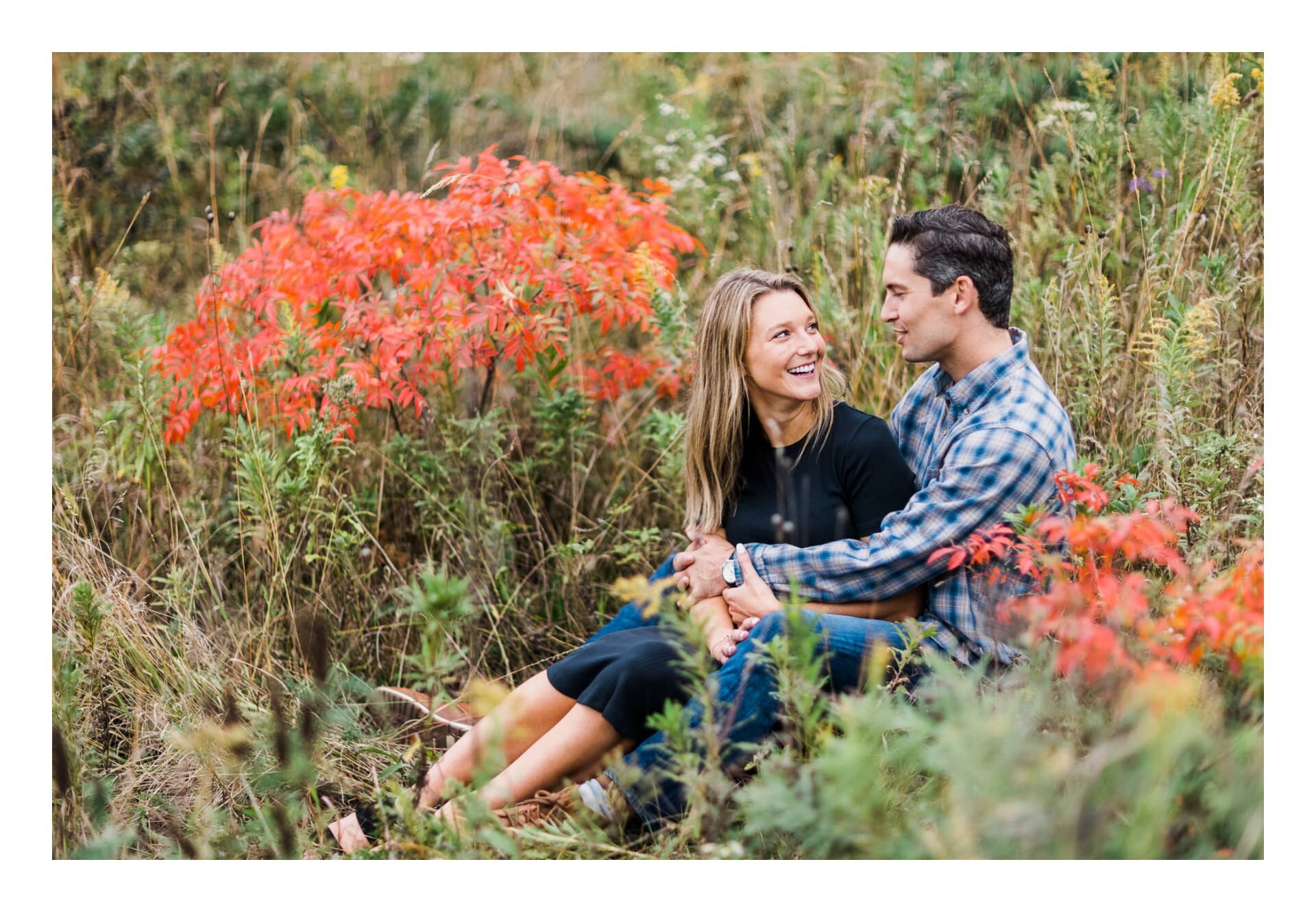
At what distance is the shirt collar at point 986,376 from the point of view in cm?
261

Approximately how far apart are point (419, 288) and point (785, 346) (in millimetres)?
1244

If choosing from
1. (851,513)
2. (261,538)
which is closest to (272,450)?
(261,538)

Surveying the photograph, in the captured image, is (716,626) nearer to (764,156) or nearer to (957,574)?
(957,574)

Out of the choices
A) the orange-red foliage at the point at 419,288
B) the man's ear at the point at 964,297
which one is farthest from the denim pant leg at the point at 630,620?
the man's ear at the point at 964,297

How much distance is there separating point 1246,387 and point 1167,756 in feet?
5.79

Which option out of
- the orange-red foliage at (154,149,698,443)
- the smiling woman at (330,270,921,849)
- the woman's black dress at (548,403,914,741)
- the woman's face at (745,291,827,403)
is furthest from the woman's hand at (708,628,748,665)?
the orange-red foliage at (154,149,698,443)

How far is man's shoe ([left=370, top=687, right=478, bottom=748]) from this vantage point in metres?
3.02

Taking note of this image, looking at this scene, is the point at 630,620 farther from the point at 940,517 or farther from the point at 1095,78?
the point at 1095,78

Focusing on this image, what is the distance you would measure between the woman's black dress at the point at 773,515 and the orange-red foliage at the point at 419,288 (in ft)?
2.69

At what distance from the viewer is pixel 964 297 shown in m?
2.66

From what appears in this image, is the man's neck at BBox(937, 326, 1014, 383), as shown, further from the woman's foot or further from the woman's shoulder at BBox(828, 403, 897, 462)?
the woman's foot

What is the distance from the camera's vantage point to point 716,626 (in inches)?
104

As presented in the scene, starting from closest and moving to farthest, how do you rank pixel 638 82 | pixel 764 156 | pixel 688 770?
pixel 688 770
pixel 764 156
pixel 638 82

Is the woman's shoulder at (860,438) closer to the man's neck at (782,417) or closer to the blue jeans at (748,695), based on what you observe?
the man's neck at (782,417)
